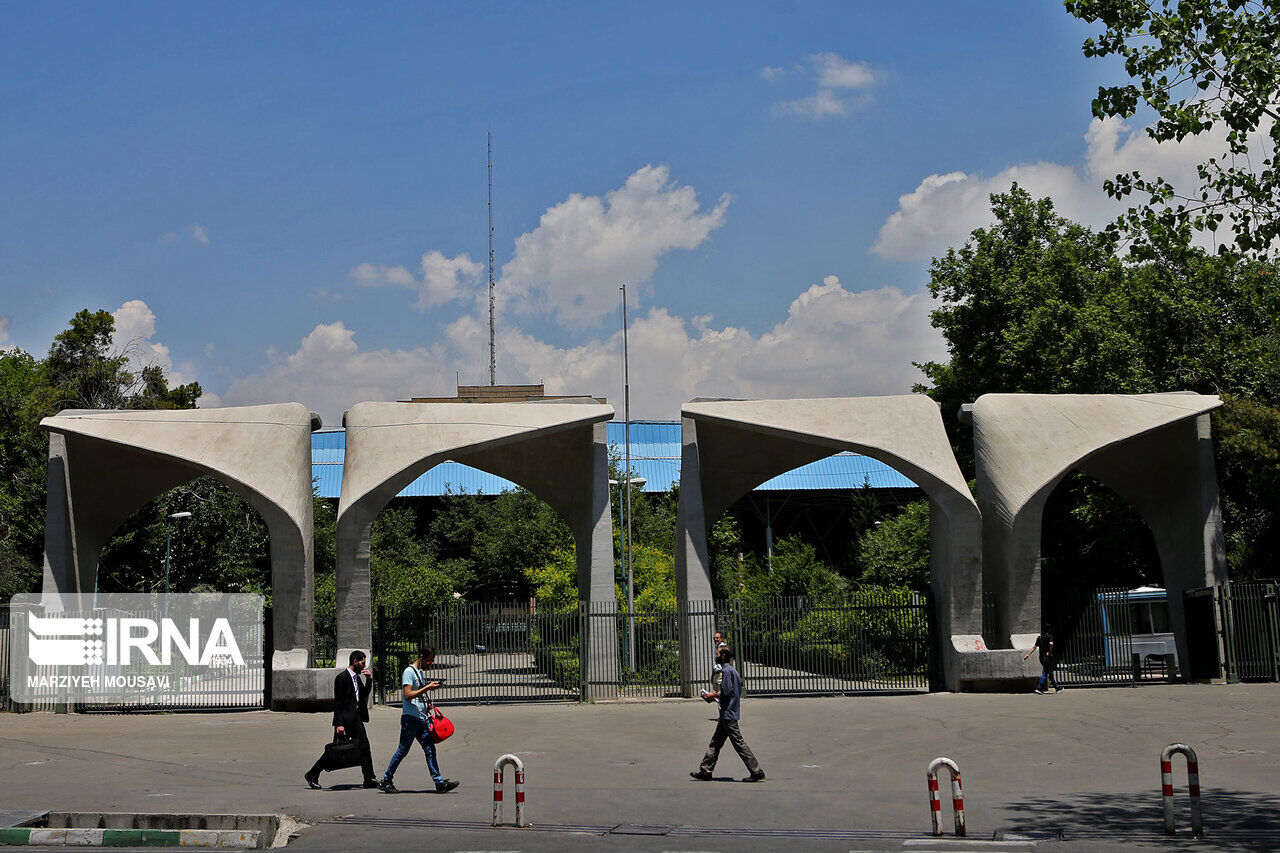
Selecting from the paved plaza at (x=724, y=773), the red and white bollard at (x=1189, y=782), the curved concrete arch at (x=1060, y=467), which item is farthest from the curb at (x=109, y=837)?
the curved concrete arch at (x=1060, y=467)

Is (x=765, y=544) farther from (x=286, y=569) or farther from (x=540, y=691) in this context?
(x=286, y=569)

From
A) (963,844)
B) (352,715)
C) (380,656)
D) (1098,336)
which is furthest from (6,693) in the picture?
(1098,336)

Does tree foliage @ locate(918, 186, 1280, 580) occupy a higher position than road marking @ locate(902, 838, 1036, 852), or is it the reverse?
tree foliage @ locate(918, 186, 1280, 580)

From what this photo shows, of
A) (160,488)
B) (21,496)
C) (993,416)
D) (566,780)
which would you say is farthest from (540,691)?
(21,496)

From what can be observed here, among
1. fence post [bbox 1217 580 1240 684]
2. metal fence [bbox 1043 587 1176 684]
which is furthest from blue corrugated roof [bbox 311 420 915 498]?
fence post [bbox 1217 580 1240 684]

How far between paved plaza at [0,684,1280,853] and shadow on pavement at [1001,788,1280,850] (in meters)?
0.04

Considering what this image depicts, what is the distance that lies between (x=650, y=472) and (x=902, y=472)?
2991cm

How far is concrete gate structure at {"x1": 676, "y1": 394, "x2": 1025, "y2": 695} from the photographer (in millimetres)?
23125

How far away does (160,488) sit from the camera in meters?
25.8

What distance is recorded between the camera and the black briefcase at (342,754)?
12273mm

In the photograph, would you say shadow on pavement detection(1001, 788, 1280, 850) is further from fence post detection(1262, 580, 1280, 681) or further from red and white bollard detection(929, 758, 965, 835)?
fence post detection(1262, 580, 1280, 681)

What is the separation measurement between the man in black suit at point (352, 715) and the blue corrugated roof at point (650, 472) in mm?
35940

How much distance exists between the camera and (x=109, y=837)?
9914 millimetres

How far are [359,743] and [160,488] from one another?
50.2ft
